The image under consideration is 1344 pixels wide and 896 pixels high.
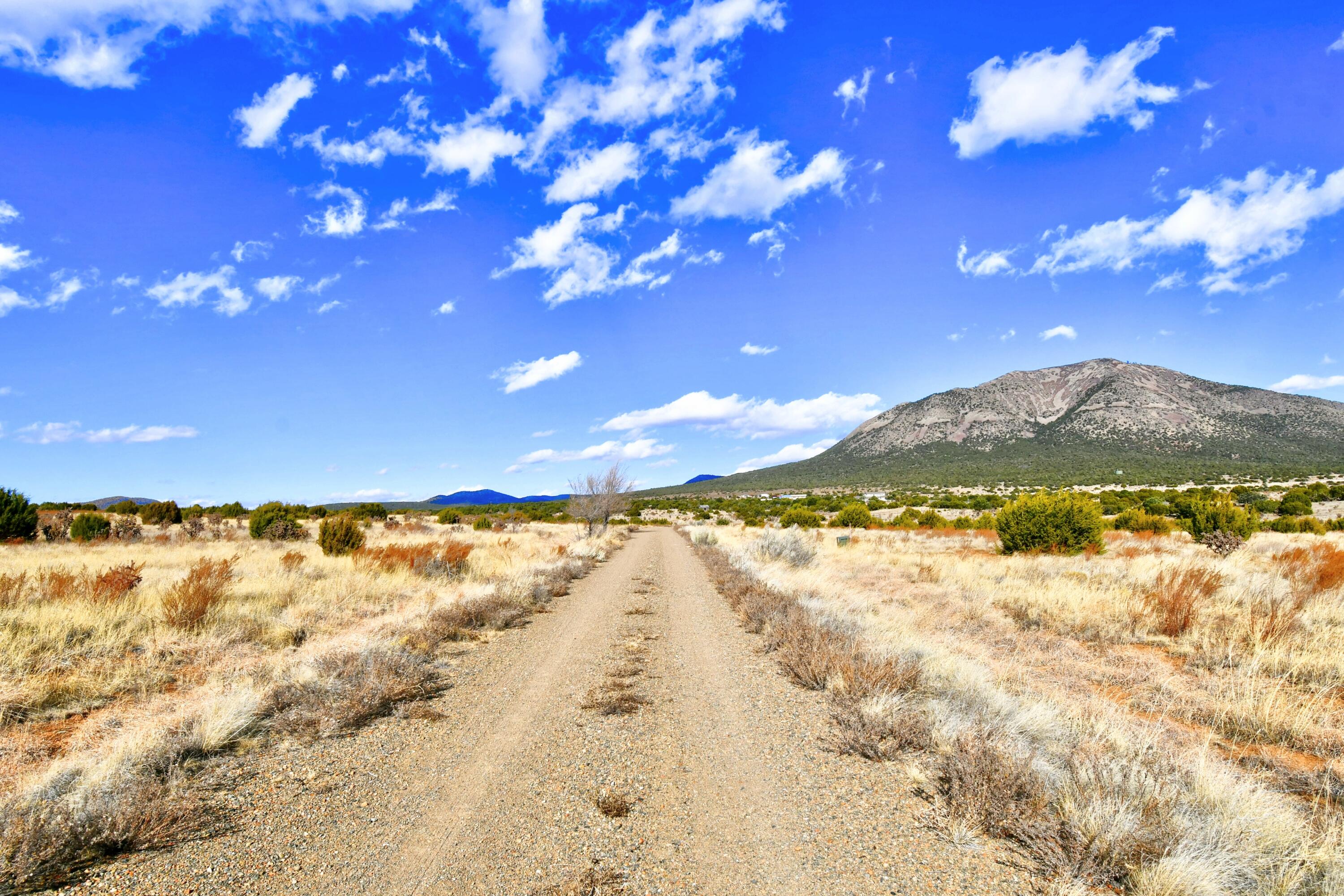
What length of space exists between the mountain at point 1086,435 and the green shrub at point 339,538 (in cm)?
6927

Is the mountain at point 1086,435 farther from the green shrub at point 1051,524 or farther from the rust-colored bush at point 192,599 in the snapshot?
the rust-colored bush at point 192,599

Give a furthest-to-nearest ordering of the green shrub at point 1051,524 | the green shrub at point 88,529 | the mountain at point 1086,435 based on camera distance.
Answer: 1. the mountain at point 1086,435
2. the green shrub at point 88,529
3. the green shrub at point 1051,524

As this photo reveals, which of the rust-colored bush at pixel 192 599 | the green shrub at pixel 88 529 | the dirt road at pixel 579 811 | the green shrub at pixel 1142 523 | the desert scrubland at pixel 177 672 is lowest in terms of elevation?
the green shrub at pixel 1142 523

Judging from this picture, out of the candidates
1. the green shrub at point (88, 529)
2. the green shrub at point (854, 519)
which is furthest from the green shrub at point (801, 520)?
the green shrub at point (88, 529)

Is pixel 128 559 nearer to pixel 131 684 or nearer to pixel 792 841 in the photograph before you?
pixel 131 684

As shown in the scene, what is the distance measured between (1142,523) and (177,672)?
37.4 meters

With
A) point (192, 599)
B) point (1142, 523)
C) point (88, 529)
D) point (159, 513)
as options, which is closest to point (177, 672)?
point (192, 599)

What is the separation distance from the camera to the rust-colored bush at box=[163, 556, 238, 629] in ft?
28.5

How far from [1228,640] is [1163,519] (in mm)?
25992

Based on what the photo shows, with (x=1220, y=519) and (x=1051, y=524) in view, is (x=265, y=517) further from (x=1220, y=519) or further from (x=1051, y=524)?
(x=1220, y=519)

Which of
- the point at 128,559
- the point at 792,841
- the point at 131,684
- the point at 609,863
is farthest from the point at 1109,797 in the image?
the point at 128,559

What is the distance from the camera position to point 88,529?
Answer: 23.7m

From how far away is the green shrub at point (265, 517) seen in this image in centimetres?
2534

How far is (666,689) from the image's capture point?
6.86 m
